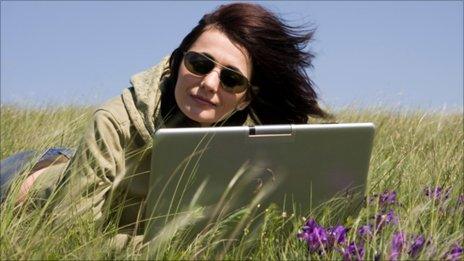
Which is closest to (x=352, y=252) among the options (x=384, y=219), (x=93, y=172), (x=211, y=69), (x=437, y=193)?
(x=384, y=219)

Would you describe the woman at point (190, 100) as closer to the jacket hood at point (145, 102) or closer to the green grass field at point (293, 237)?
the jacket hood at point (145, 102)

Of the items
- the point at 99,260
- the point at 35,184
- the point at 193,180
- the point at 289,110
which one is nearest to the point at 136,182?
the point at 35,184

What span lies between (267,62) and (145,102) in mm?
584

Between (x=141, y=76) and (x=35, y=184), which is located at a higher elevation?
(x=141, y=76)

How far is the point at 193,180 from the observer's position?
200cm

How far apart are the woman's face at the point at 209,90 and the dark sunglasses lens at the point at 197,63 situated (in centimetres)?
1

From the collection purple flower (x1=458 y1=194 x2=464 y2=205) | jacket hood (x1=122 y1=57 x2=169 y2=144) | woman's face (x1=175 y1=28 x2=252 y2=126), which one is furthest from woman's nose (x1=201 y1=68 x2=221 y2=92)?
purple flower (x1=458 y1=194 x2=464 y2=205)

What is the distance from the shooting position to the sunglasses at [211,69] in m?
2.49

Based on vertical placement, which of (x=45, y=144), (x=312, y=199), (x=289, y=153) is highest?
(x=289, y=153)

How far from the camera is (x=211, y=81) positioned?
2480mm

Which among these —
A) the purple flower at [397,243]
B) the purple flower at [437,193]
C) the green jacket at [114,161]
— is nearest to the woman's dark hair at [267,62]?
the green jacket at [114,161]

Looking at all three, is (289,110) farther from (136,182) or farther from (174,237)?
(174,237)

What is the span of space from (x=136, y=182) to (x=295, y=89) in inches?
38.9

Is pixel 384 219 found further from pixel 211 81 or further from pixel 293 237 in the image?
pixel 211 81
